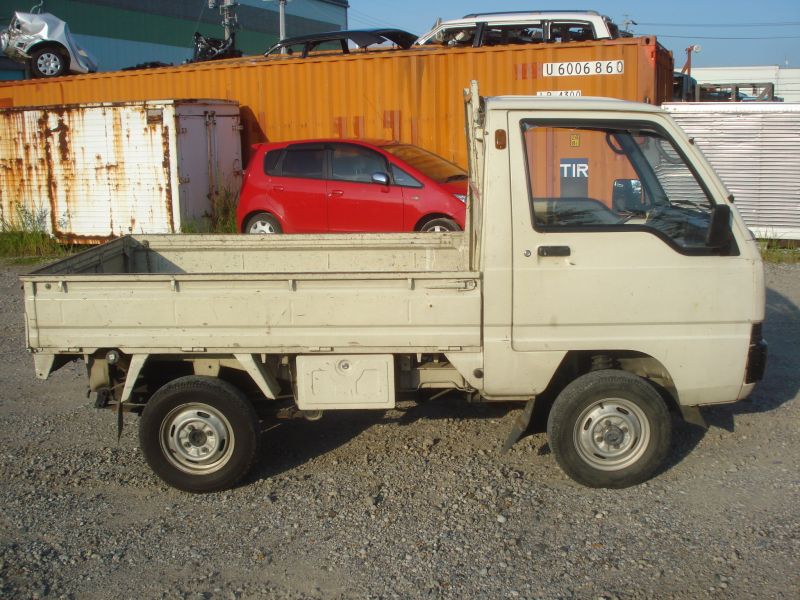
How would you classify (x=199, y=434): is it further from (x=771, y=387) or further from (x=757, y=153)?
(x=757, y=153)

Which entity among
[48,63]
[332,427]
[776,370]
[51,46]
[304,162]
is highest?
[51,46]

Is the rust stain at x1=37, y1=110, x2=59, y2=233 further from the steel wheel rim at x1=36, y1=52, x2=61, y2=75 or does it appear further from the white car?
the white car

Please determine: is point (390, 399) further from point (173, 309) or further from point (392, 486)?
point (173, 309)

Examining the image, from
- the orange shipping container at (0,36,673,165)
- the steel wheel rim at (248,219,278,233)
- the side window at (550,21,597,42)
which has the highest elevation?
the side window at (550,21,597,42)

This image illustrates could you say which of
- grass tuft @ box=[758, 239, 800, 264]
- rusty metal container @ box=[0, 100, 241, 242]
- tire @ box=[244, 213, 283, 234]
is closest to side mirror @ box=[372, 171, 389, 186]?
tire @ box=[244, 213, 283, 234]

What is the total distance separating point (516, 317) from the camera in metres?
4.61

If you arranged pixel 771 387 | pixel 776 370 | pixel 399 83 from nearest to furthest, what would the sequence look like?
pixel 771 387, pixel 776 370, pixel 399 83

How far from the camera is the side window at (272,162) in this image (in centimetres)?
1220

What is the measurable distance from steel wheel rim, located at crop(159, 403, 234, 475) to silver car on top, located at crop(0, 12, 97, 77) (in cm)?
1613

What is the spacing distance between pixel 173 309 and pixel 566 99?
2.39 metres

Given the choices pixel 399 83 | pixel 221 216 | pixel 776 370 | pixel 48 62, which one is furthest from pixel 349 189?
pixel 48 62

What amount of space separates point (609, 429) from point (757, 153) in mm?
8761

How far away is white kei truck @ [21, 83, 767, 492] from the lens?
4582mm

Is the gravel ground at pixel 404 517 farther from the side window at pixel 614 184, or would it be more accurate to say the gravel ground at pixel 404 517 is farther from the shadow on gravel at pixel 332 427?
the side window at pixel 614 184
